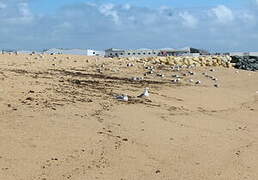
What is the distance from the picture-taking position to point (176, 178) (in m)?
7.24

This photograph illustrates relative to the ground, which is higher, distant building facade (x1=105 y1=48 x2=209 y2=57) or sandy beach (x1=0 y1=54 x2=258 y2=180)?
sandy beach (x1=0 y1=54 x2=258 y2=180)

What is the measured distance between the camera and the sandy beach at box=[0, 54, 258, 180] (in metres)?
7.18

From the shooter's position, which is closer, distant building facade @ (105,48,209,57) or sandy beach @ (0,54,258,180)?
sandy beach @ (0,54,258,180)

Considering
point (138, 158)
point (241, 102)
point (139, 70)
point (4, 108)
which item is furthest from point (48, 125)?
point (139, 70)

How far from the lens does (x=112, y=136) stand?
870cm

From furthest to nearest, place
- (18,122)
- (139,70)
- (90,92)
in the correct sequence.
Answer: (139,70), (90,92), (18,122)

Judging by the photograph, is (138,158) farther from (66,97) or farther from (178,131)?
(66,97)

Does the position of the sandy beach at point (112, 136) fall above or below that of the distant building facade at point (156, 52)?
above

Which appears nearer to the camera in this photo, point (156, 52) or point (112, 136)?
point (112, 136)

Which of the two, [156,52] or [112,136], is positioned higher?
[112,136]

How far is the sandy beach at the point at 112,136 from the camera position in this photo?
7.18 m

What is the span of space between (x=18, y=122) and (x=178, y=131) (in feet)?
9.86

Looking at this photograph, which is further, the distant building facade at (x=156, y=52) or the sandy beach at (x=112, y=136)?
the distant building facade at (x=156, y=52)

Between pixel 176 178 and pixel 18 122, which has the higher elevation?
pixel 18 122
